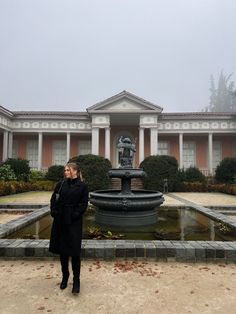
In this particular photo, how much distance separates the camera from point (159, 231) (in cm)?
648

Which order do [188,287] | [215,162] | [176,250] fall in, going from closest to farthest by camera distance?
[188,287] → [176,250] → [215,162]

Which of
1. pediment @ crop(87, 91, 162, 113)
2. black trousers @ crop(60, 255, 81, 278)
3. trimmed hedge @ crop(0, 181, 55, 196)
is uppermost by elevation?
pediment @ crop(87, 91, 162, 113)

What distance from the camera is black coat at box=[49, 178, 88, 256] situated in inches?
131

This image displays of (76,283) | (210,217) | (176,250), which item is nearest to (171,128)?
(210,217)

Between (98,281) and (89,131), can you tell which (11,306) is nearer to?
(98,281)

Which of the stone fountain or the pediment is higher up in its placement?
the pediment

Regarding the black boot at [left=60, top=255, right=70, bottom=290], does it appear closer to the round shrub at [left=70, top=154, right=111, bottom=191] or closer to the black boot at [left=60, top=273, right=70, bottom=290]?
the black boot at [left=60, top=273, right=70, bottom=290]

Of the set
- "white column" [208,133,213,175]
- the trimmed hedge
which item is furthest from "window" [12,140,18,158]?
"white column" [208,133,213,175]

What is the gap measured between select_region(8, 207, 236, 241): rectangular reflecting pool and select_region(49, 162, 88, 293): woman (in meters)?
2.43

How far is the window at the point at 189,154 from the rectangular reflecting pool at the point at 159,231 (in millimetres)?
19822

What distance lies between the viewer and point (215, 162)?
91.4 feet

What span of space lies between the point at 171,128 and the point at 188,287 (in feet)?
75.3

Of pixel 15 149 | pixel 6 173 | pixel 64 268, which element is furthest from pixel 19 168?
pixel 64 268

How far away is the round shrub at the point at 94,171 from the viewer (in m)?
18.2
